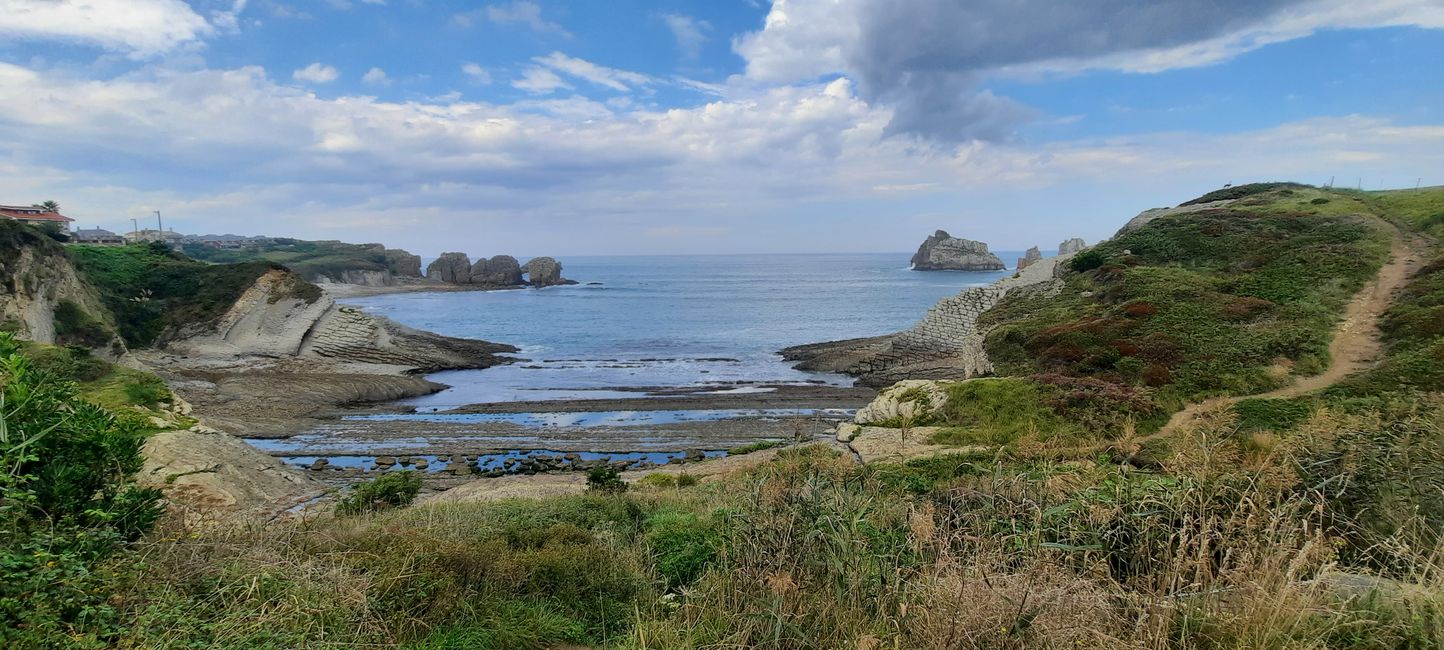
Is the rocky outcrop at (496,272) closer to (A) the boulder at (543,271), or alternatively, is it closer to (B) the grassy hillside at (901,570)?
(A) the boulder at (543,271)

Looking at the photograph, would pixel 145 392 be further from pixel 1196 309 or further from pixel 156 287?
pixel 156 287

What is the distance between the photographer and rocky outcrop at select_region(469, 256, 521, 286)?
497 feet

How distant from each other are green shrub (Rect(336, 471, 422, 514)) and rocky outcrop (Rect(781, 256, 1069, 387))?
109ft

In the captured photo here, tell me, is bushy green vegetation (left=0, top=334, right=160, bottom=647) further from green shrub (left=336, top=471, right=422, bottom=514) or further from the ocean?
the ocean

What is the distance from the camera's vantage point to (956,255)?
181125 millimetres

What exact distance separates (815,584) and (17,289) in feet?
164

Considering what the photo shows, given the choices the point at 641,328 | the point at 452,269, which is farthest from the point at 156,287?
the point at 452,269

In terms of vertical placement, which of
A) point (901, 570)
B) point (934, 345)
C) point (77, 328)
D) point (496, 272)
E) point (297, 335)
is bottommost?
point (934, 345)

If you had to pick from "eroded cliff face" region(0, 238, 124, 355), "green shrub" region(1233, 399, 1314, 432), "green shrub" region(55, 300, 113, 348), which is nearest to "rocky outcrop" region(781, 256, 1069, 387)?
"green shrub" region(1233, 399, 1314, 432)

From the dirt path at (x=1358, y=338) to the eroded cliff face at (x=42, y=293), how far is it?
4909 cm

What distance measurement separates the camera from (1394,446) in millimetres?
5391

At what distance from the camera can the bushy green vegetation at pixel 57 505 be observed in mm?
3620

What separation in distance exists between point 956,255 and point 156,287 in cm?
16883

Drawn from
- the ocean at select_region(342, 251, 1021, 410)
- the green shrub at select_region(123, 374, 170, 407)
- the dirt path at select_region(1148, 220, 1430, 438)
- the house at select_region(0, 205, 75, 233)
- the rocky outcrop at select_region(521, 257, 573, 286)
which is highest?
the house at select_region(0, 205, 75, 233)
